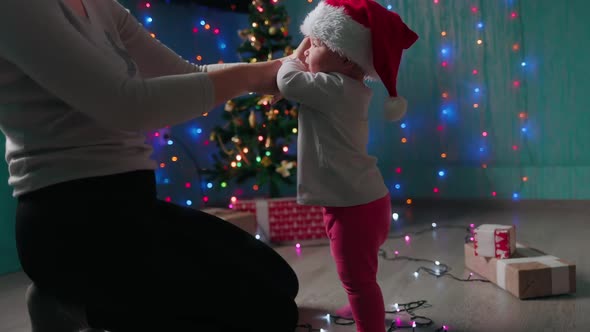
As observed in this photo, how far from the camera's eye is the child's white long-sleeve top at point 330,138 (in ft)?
4.27

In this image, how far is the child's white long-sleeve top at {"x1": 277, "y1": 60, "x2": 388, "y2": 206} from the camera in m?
1.30

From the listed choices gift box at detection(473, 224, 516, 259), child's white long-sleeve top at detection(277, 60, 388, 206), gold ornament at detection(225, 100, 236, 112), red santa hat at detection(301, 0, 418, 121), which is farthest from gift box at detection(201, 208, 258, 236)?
red santa hat at detection(301, 0, 418, 121)

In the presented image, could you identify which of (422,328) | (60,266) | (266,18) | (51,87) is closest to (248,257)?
(60,266)

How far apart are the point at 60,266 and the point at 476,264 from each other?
5.36 feet

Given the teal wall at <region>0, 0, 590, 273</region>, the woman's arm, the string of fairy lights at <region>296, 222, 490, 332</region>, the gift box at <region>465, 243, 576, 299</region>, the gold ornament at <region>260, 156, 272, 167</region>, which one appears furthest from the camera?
the teal wall at <region>0, 0, 590, 273</region>

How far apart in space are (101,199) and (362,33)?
72cm

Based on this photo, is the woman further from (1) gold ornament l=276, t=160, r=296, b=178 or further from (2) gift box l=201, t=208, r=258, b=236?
(1) gold ornament l=276, t=160, r=296, b=178

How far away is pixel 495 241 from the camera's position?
200cm

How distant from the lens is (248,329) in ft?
3.42

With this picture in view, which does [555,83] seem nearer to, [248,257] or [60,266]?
[248,257]

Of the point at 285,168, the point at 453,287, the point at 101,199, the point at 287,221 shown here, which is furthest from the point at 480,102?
the point at 101,199

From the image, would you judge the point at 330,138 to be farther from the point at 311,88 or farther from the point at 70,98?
the point at 70,98

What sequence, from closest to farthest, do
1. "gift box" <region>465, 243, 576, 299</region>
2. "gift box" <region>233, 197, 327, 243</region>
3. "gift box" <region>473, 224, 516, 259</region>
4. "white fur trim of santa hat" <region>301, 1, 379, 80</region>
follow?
"white fur trim of santa hat" <region>301, 1, 379, 80</region>, "gift box" <region>465, 243, 576, 299</region>, "gift box" <region>473, 224, 516, 259</region>, "gift box" <region>233, 197, 327, 243</region>

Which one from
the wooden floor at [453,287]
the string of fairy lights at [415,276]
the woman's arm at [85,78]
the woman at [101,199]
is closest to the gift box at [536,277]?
the wooden floor at [453,287]
